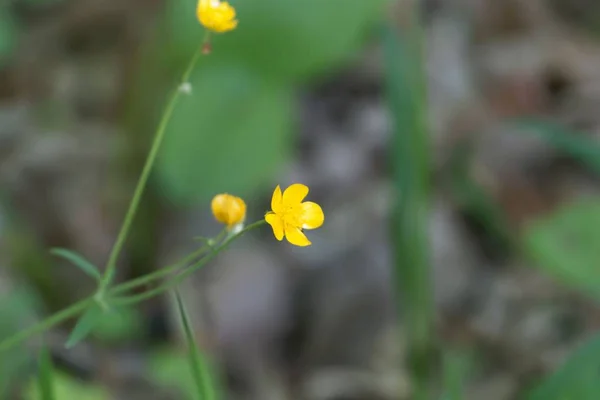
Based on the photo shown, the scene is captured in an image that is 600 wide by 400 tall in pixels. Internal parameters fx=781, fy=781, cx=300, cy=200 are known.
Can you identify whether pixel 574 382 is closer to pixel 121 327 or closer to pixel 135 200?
pixel 135 200

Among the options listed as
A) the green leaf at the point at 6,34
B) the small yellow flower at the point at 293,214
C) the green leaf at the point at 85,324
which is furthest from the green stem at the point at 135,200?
the green leaf at the point at 6,34

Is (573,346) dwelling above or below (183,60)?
below

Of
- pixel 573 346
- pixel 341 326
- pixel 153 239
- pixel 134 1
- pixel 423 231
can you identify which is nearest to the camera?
pixel 423 231

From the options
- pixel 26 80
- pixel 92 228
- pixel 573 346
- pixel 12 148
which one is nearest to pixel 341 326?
pixel 573 346

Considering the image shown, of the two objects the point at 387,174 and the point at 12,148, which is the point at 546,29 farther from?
the point at 12,148

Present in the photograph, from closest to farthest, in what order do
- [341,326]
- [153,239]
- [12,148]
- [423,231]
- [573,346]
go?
[423,231] < [573,346] < [341,326] < [153,239] < [12,148]

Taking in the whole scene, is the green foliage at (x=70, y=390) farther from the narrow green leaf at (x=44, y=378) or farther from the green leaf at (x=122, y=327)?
the narrow green leaf at (x=44, y=378)

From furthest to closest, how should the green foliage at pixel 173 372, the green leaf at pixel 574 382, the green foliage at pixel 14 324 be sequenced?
the green foliage at pixel 173 372, the green foliage at pixel 14 324, the green leaf at pixel 574 382

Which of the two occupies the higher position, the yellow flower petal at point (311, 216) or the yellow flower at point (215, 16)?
the yellow flower at point (215, 16)
